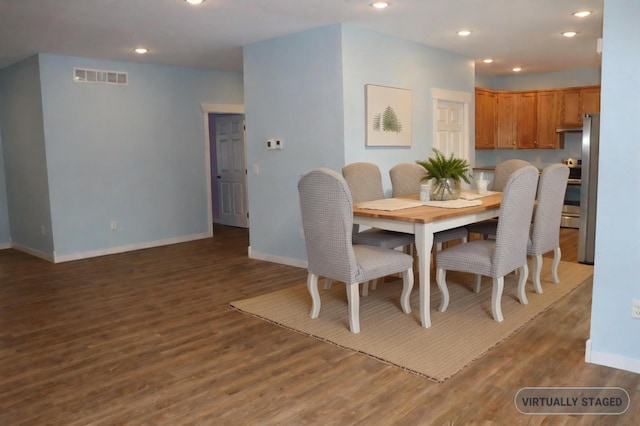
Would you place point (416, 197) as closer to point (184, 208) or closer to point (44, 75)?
point (184, 208)

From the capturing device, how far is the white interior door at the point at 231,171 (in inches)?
318

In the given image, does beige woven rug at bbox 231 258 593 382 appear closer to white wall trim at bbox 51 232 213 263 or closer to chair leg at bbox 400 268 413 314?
chair leg at bbox 400 268 413 314

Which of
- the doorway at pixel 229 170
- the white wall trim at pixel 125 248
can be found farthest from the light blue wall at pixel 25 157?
the doorway at pixel 229 170

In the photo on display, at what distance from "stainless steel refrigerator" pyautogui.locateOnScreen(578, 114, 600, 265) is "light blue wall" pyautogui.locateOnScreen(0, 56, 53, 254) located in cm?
585

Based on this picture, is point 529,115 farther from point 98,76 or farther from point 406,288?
point 98,76

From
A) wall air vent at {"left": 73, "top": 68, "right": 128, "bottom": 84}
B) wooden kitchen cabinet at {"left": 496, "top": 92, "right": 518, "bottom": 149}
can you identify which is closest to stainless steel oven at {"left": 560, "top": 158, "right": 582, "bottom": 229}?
wooden kitchen cabinet at {"left": 496, "top": 92, "right": 518, "bottom": 149}

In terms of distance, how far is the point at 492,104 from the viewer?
8234 millimetres

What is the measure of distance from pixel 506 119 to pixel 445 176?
4909mm

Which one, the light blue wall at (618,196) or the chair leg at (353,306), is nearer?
the light blue wall at (618,196)

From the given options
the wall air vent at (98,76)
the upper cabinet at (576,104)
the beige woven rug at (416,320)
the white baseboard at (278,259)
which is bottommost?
the beige woven rug at (416,320)

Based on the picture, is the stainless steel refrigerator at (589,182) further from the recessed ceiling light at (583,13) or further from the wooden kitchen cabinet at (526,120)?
the wooden kitchen cabinet at (526,120)

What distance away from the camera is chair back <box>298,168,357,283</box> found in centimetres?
317

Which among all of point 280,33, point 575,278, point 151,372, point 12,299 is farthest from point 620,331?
point 12,299

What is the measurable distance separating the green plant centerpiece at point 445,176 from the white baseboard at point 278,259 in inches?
67.0
